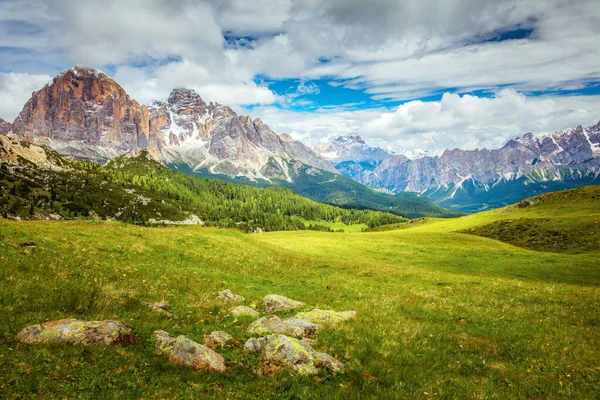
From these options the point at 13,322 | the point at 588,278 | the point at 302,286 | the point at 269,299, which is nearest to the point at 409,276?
the point at 302,286

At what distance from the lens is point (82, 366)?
30.9 feet

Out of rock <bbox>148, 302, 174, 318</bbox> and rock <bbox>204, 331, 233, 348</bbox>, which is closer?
rock <bbox>204, 331, 233, 348</bbox>

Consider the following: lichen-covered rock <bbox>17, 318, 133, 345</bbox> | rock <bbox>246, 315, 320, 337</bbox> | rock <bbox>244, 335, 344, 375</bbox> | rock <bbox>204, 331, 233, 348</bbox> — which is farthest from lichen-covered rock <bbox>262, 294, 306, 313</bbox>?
lichen-covered rock <bbox>17, 318, 133, 345</bbox>

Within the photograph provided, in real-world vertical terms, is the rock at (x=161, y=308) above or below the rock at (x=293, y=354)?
above

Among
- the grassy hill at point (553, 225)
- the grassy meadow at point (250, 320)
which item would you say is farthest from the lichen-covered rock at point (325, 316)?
the grassy hill at point (553, 225)

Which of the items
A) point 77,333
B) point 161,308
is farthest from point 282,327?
→ point 77,333

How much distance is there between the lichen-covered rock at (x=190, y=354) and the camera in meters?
10.8

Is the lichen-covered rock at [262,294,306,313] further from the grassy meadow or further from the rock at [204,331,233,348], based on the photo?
the rock at [204,331,233,348]

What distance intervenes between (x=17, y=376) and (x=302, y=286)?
21.9 meters

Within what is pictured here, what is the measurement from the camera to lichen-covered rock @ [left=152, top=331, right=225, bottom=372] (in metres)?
10.8

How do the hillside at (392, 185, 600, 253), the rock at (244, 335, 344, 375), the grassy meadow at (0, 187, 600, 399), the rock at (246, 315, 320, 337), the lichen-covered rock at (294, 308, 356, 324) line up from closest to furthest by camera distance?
the grassy meadow at (0, 187, 600, 399) < the rock at (244, 335, 344, 375) < the rock at (246, 315, 320, 337) < the lichen-covered rock at (294, 308, 356, 324) < the hillside at (392, 185, 600, 253)

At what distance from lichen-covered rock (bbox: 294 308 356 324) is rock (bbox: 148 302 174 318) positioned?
23.0ft

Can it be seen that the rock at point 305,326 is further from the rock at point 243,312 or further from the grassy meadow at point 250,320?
the rock at point 243,312

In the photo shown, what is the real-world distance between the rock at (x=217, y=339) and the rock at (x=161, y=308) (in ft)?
11.6
